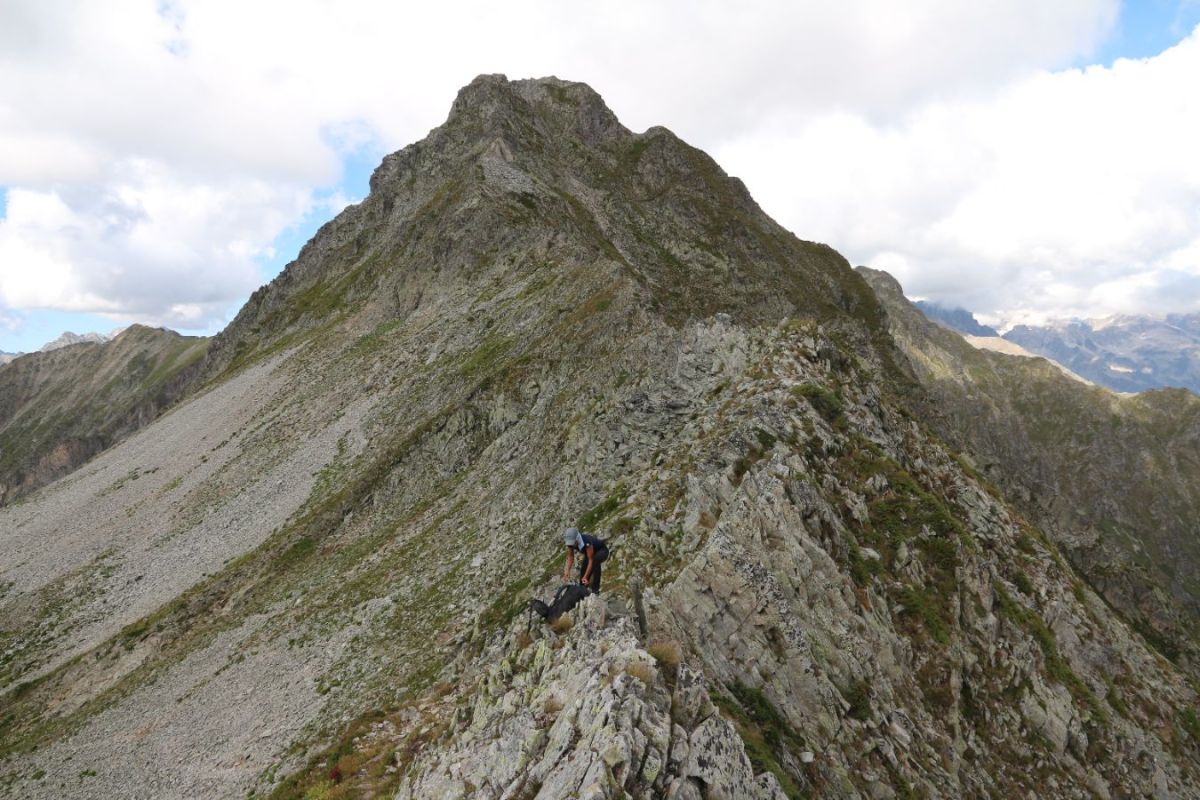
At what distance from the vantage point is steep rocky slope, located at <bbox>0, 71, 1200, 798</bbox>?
14.9 meters

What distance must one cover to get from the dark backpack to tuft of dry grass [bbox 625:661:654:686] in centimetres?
449

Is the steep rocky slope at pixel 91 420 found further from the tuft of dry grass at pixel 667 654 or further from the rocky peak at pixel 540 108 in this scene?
the tuft of dry grass at pixel 667 654

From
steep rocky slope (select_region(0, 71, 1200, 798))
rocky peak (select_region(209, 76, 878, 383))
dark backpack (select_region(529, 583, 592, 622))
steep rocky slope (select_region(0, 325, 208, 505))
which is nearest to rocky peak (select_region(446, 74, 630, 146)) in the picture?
rocky peak (select_region(209, 76, 878, 383))

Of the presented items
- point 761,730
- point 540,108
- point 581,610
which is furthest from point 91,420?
point 761,730

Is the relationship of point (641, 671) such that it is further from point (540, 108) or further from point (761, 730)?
point (540, 108)

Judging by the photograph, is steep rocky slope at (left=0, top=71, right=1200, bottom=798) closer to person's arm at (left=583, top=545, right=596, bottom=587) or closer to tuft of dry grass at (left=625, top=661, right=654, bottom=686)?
tuft of dry grass at (left=625, top=661, right=654, bottom=686)

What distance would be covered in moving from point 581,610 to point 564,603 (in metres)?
1.19

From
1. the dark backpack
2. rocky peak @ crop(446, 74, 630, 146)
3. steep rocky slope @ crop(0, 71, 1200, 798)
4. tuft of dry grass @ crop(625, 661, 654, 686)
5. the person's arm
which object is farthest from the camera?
rocky peak @ crop(446, 74, 630, 146)

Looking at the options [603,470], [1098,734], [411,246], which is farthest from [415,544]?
[411,246]

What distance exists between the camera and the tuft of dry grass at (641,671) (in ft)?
39.3

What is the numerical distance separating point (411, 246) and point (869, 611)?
68.1 m

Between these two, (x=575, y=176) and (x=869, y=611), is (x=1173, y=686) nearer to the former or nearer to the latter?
(x=869, y=611)

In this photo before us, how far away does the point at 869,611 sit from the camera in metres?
18.8

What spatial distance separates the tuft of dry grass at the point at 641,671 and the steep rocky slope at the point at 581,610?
0.04 m
